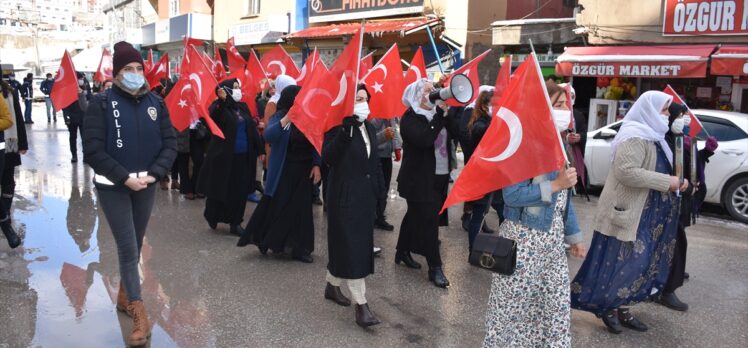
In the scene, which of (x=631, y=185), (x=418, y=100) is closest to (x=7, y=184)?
(x=418, y=100)

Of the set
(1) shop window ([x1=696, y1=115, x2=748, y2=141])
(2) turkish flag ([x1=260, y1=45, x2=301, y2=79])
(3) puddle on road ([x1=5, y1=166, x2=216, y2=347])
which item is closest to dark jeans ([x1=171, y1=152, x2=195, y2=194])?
(3) puddle on road ([x1=5, y1=166, x2=216, y2=347])

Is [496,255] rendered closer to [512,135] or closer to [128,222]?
[512,135]

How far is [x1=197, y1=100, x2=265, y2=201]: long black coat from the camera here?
281 inches

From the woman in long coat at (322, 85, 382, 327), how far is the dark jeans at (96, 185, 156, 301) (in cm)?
126

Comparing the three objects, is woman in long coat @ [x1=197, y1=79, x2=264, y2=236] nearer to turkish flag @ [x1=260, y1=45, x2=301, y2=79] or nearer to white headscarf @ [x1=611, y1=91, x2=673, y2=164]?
turkish flag @ [x1=260, y1=45, x2=301, y2=79]

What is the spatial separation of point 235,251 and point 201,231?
105 cm

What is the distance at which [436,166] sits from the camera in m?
5.73

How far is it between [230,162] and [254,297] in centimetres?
241

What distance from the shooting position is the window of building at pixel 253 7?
2652 centimetres

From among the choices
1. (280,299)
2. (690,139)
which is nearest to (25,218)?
(280,299)

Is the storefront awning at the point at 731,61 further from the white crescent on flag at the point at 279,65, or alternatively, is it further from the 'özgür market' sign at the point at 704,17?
the white crescent on flag at the point at 279,65

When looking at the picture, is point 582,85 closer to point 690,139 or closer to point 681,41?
point 681,41

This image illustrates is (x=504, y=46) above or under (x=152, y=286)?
above

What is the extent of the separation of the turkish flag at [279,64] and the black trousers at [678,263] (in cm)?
655
